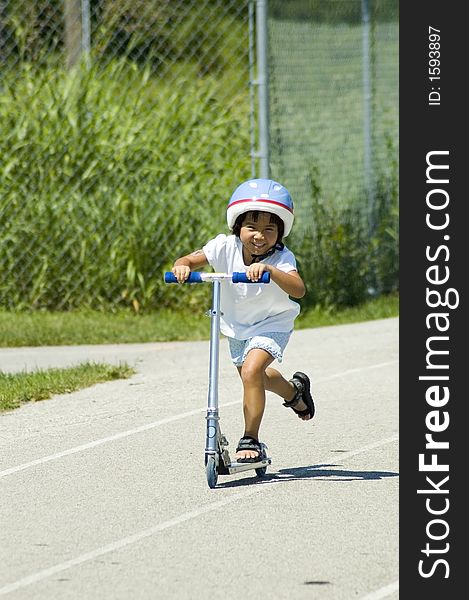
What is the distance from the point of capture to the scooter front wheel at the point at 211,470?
6527mm

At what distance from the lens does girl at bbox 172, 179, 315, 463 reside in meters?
6.79

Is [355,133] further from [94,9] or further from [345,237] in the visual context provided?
[94,9]

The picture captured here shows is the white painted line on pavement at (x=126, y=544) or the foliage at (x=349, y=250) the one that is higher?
the foliage at (x=349, y=250)

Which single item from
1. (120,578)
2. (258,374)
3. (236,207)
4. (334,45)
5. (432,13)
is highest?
(334,45)

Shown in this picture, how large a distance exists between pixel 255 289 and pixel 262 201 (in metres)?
0.47

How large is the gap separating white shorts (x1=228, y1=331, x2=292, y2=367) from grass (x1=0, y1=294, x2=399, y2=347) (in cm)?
466

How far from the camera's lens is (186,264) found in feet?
22.5

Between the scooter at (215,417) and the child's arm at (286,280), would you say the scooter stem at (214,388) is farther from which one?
the child's arm at (286,280)

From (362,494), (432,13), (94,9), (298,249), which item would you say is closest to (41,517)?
(362,494)

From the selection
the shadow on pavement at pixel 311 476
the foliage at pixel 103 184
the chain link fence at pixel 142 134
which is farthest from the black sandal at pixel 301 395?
the foliage at pixel 103 184

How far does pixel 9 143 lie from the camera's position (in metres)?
13.4

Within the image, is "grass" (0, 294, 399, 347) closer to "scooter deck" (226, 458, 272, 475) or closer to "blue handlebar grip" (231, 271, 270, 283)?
"scooter deck" (226, 458, 272, 475)

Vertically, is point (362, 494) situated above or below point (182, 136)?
below

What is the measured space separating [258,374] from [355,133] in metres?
8.02
